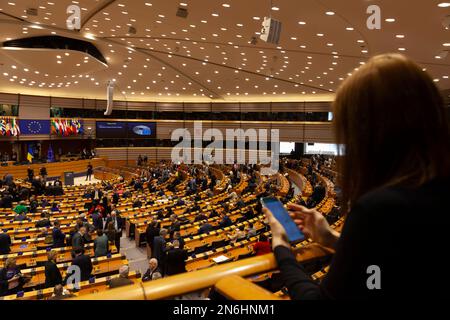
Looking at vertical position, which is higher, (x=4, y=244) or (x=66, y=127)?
(x=66, y=127)

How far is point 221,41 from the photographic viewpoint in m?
14.6

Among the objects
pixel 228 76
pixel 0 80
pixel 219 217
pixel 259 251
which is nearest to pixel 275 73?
pixel 228 76

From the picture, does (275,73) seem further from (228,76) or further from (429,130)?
(429,130)

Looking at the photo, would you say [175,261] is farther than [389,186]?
Yes

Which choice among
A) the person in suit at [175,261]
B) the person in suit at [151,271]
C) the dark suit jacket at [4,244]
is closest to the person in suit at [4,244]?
the dark suit jacket at [4,244]

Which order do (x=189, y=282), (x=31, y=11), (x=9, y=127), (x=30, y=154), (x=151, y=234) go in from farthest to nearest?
(x=30, y=154), (x=9, y=127), (x=31, y=11), (x=151, y=234), (x=189, y=282)

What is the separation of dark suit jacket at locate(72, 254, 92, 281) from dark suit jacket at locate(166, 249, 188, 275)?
1.77 metres

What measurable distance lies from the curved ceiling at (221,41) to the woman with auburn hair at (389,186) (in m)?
8.28

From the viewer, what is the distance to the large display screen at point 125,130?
36.4 m

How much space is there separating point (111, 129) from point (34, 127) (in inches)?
300

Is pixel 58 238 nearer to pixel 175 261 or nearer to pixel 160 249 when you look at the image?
pixel 160 249

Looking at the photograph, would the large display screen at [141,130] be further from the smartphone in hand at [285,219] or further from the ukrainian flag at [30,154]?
the smartphone in hand at [285,219]

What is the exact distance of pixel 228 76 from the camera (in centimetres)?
2361

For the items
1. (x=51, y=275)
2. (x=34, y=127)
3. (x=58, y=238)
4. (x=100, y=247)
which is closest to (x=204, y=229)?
(x=100, y=247)
